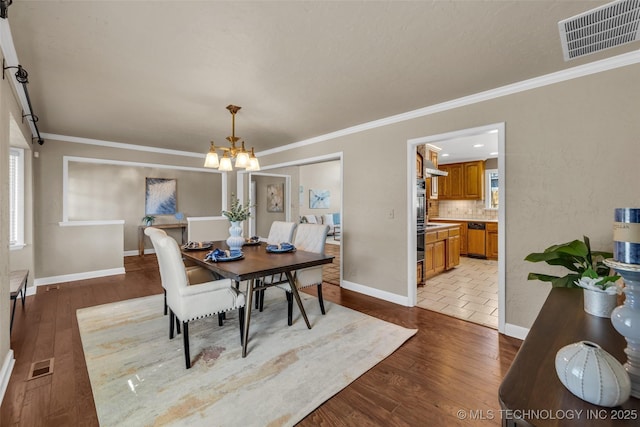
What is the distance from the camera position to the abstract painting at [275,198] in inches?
313

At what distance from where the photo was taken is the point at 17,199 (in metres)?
3.82

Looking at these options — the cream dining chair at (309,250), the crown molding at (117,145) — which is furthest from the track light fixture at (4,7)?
the crown molding at (117,145)

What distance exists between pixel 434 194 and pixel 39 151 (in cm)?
689

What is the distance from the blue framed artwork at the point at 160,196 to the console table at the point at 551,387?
308 inches

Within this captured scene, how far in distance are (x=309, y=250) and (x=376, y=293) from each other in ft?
3.72

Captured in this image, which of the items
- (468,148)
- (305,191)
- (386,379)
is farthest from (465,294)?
(305,191)

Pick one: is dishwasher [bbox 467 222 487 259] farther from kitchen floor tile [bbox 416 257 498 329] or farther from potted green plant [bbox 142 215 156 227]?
potted green plant [bbox 142 215 156 227]

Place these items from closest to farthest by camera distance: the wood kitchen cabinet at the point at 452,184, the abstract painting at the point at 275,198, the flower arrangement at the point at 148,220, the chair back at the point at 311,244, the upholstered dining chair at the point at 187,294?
1. the upholstered dining chair at the point at 187,294
2. the chair back at the point at 311,244
3. the flower arrangement at the point at 148,220
4. the wood kitchen cabinet at the point at 452,184
5. the abstract painting at the point at 275,198

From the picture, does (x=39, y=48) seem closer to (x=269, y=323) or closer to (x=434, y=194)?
A: (x=269, y=323)

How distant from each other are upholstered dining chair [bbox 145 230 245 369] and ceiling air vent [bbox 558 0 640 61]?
117 inches

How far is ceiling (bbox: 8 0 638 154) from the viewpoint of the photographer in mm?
1633

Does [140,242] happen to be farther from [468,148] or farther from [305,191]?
[468,148]

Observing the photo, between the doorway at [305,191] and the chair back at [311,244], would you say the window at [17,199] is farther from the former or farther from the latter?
the chair back at [311,244]

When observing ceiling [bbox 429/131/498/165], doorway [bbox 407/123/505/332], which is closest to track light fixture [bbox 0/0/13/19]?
doorway [bbox 407/123/505/332]
